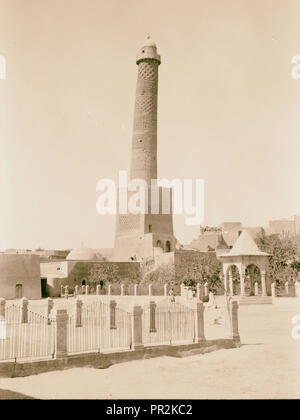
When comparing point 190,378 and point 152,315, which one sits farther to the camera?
point 152,315

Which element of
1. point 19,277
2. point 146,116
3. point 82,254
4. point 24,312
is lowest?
point 24,312

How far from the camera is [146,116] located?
45.4 meters

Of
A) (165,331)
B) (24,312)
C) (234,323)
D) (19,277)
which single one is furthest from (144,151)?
(234,323)

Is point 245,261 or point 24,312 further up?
point 245,261

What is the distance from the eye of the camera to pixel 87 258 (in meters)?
44.0

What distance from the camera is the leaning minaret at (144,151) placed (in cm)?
4412

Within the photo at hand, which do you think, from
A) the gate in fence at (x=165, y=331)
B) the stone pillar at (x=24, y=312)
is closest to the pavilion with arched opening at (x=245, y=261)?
the gate in fence at (x=165, y=331)

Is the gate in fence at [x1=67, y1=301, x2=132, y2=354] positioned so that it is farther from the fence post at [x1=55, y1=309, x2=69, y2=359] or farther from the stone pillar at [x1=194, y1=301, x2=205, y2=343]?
the stone pillar at [x1=194, y1=301, x2=205, y2=343]

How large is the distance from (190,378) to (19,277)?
2566cm

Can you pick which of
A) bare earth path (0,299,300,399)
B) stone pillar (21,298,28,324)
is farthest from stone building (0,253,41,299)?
bare earth path (0,299,300,399)

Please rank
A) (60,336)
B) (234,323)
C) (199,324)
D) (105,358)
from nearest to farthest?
1. (60,336)
2. (105,358)
3. (199,324)
4. (234,323)

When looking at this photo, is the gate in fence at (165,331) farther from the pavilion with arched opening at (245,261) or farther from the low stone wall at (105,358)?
the pavilion with arched opening at (245,261)

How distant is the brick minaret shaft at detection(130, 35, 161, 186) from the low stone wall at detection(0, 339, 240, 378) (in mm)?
33999

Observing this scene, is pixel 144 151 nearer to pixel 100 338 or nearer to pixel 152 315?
pixel 152 315
